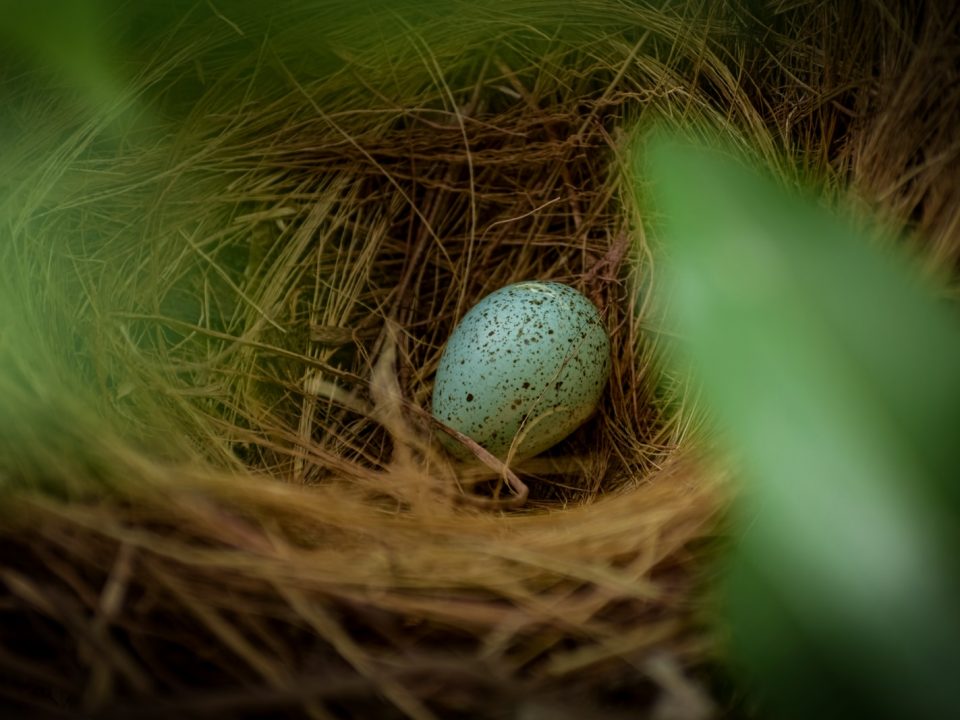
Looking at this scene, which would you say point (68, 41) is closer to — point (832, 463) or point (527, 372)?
point (527, 372)

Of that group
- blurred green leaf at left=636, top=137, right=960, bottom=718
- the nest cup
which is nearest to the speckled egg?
the nest cup

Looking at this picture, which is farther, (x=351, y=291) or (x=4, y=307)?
(x=351, y=291)

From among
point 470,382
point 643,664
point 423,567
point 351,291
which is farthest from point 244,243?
point 643,664

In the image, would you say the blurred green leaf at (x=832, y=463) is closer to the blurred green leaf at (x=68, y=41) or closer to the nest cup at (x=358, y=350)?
the nest cup at (x=358, y=350)

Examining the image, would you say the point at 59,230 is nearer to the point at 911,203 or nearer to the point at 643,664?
the point at 643,664

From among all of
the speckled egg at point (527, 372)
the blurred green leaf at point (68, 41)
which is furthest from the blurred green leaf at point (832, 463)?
the blurred green leaf at point (68, 41)

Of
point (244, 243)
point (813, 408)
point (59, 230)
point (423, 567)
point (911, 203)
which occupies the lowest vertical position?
point (423, 567)

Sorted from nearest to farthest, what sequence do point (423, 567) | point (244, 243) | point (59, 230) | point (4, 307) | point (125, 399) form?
point (423, 567), point (4, 307), point (125, 399), point (59, 230), point (244, 243)
